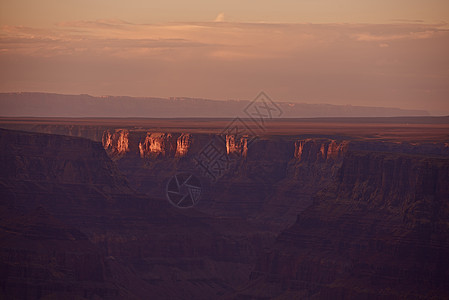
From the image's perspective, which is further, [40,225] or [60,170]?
[60,170]

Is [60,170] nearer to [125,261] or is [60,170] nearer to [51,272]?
[125,261]

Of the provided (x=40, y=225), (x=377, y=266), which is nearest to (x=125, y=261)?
(x=40, y=225)

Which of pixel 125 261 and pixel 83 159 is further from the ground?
pixel 83 159

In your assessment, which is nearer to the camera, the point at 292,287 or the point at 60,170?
the point at 292,287

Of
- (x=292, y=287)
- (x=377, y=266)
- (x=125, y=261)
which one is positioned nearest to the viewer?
(x=377, y=266)

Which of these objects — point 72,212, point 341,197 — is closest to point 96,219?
point 72,212

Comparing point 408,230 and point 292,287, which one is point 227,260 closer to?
point 292,287

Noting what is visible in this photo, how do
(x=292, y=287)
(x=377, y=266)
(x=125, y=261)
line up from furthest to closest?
(x=125, y=261), (x=292, y=287), (x=377, y=266)

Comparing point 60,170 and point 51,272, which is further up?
point 60,170
